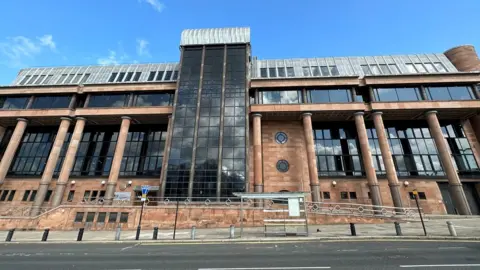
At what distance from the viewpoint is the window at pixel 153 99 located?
33.4 m

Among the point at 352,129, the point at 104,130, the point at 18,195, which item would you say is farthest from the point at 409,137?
the point at 18,195

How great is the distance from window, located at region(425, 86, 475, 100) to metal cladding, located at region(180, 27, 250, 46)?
27243 mm

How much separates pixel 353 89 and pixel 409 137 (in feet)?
37.9

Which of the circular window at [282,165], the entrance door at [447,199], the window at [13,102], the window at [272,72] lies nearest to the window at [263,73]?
the window at [272,72]

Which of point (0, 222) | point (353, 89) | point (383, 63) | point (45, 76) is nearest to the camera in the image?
point (0, 222)

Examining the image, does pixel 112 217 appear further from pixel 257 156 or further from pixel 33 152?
pixel 33 152

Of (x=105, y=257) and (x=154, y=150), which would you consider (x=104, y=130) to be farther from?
(x=105, y=257)

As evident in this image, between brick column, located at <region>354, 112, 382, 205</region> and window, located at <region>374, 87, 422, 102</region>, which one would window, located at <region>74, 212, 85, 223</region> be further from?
window, located at <region>374, 87, 422, 102</region>

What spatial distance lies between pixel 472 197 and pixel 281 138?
26172mm

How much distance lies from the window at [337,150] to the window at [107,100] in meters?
30.6

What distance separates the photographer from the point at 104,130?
1459 inches

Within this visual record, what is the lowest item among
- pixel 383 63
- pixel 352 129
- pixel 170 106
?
pixel 352 129

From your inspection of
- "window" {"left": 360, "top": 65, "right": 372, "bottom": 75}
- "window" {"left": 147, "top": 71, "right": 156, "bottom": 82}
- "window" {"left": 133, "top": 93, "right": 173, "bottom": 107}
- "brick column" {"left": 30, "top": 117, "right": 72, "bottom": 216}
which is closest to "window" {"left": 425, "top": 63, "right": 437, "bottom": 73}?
"window" {"left": 360, "top": 65, "right": 372, "bottom": 75}

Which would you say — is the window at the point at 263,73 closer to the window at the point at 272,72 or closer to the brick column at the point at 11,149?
the window at the point at 272,72
